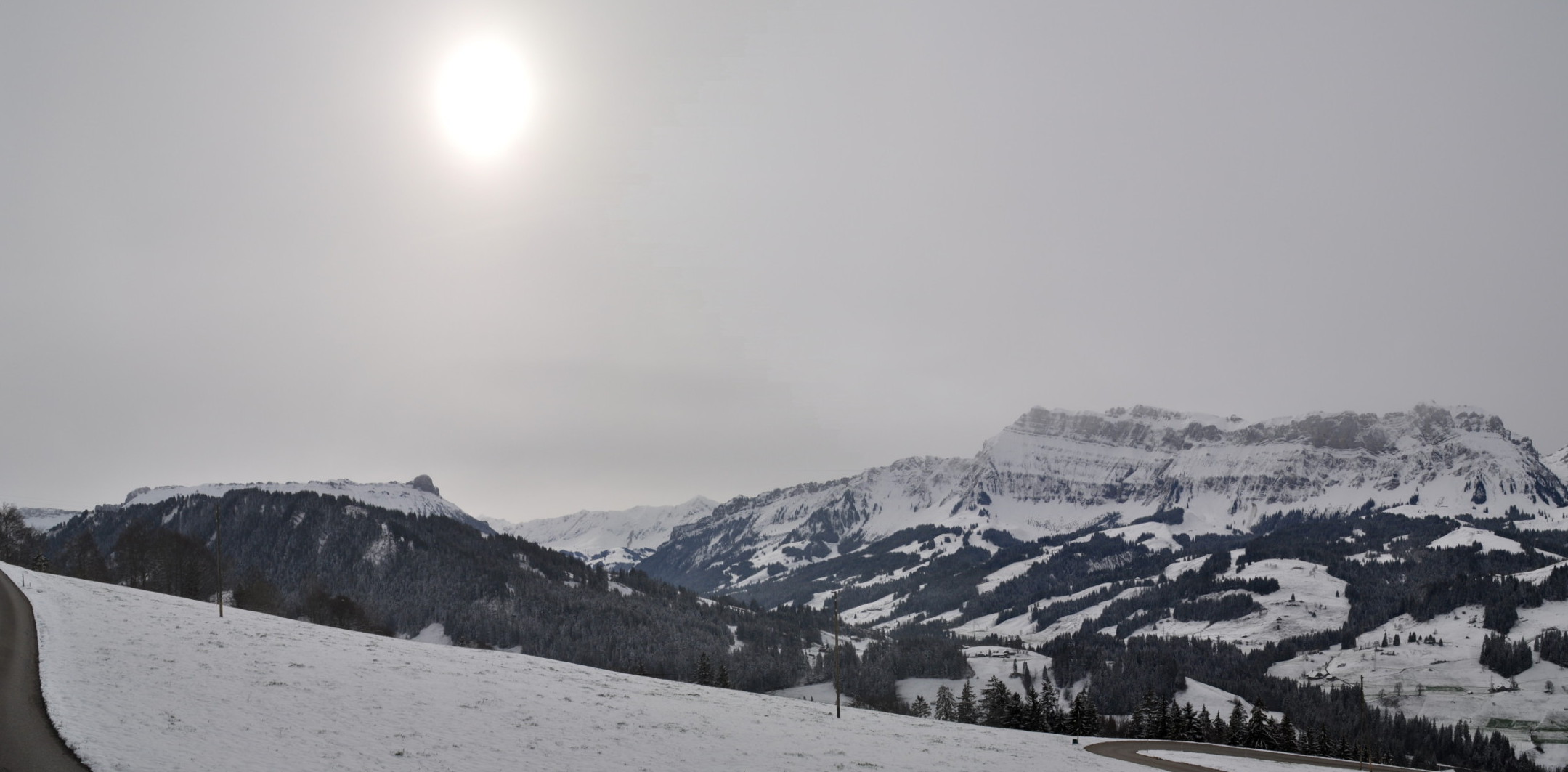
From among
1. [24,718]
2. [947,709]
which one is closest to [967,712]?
[947,709]

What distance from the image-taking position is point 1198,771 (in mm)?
69625

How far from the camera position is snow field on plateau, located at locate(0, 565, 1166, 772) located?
28.3 m

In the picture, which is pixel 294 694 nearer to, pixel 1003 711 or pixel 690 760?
pixel 690 760

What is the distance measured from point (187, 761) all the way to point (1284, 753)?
109m

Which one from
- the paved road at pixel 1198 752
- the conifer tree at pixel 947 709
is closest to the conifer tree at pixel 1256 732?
the paved road at pixel 1198 752

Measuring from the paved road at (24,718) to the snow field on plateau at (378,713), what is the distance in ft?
1.53

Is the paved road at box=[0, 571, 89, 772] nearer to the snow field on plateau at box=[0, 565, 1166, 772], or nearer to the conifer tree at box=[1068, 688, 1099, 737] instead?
the snow field on plateau at box=[0, 565, 1166, 772]

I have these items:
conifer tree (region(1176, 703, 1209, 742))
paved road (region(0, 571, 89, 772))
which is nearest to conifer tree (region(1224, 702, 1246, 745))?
conifer tree (region(1176, 703, 1209, 742))

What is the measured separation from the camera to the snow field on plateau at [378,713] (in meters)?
28.3

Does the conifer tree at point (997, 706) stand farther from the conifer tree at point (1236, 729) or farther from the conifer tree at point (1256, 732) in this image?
the conifer tree at point (1256, 732)

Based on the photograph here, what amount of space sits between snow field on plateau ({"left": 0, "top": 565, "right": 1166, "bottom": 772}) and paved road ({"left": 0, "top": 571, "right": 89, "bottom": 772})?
466 millimetres

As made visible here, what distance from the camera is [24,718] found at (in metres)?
26.4

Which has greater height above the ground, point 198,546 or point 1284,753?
point 198,546

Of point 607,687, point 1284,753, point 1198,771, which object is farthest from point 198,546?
point 1284,753
